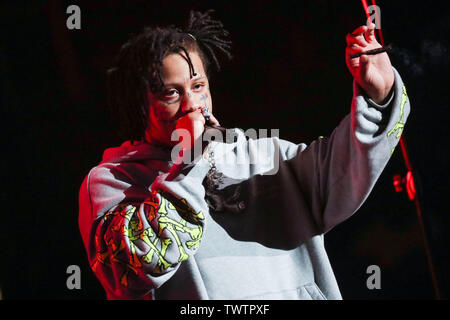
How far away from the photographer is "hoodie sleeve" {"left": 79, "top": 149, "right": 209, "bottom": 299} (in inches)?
41.4

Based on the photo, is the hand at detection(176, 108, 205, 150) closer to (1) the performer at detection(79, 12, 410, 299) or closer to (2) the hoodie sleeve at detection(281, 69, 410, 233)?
(1) the performer at detection(79, 12, 410, 299)

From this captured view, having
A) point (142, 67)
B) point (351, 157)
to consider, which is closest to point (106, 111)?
point (142, 67)

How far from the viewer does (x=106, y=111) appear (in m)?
1.69

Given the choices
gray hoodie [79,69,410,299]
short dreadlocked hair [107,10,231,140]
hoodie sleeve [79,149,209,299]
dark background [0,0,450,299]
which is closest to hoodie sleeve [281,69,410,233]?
gray hoodie [79,69,410,299]

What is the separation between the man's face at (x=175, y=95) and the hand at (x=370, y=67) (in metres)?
0.34

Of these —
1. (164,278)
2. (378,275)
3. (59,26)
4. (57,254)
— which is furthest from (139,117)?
(378,275)

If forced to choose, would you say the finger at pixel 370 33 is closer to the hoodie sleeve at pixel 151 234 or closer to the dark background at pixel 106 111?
the hoodie sleeve at pixel 151 234

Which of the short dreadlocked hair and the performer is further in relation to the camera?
the short dreadlocked hair

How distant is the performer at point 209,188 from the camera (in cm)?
103

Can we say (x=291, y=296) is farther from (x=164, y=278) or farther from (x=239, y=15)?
(x=239, y=15)

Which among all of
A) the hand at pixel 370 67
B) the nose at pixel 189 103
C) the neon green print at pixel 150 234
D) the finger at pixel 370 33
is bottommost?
the neon green print at pixel 150 234

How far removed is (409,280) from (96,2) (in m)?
1.28

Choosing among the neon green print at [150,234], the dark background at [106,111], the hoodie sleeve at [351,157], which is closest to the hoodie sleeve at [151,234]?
the neon green print at [150,234]

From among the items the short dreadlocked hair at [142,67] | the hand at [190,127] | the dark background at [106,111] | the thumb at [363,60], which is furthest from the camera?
the dark background at [106,111]
